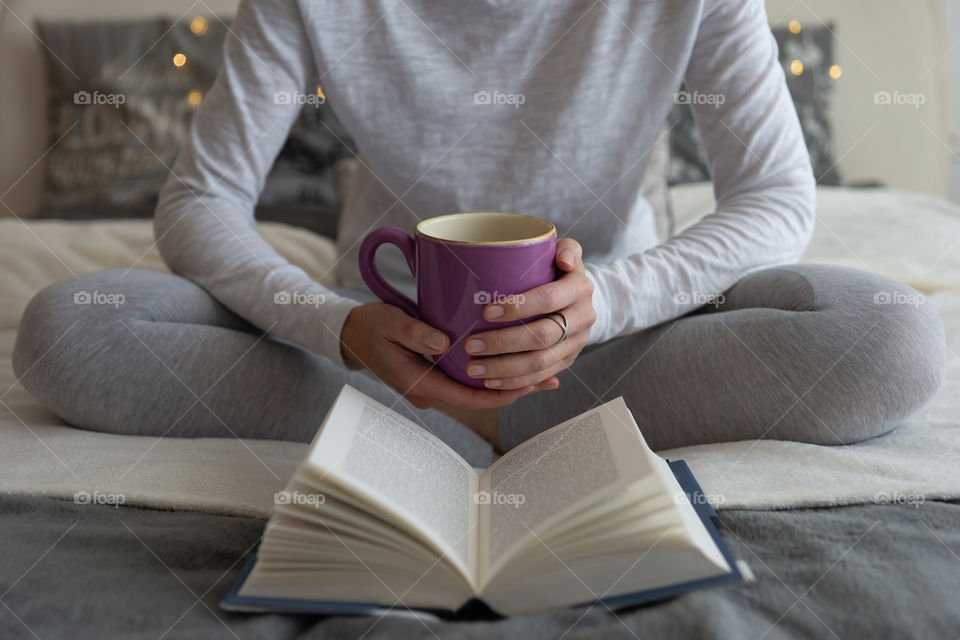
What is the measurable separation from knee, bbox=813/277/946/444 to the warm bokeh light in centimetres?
173

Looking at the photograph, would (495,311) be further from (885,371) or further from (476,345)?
(885,371)

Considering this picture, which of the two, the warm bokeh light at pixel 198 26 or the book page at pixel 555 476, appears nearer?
the book page at pixel 555 476

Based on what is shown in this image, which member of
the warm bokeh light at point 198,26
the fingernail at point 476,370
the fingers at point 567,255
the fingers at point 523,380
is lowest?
the fingers at point 523,380

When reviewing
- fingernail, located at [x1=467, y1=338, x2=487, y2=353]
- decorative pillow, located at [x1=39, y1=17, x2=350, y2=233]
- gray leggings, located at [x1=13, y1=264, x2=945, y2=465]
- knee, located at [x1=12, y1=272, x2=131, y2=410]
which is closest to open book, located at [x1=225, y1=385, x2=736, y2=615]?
fingernail, located at [x1=467, y1=338, x2=487, y2=353]

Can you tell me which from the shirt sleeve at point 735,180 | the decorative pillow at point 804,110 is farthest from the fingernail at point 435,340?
the decorative pillow at point 804,110

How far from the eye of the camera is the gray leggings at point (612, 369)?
2.35ft

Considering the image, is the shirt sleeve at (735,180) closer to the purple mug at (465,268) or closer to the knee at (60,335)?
the purple mug at (465,268)

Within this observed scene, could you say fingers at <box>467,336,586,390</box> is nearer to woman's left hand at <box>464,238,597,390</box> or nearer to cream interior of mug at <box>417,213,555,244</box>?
woman's left hand at <box>464,238,597,390</box>

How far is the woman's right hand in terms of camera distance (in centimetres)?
67

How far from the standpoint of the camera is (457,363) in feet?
2.20

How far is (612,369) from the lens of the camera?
0.83 metres

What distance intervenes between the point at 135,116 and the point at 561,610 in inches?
69.7

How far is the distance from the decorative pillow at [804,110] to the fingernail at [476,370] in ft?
4.35

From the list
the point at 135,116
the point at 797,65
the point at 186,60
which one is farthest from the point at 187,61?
the point at 797,65
